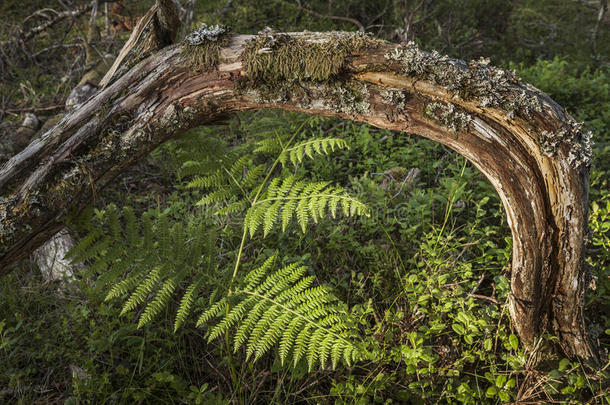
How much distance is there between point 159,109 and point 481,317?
7.20ft

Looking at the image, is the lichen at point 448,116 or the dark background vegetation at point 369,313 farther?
the dark background vegetation at point 369,313

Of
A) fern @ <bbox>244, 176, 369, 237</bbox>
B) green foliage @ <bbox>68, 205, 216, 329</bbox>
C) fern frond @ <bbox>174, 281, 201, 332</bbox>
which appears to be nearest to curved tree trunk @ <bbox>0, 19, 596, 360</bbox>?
green foliage @ <bbox>68, 205, 216, 329</bbox>

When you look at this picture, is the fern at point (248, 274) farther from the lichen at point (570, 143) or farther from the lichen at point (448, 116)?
the lichen at point (570, 143)

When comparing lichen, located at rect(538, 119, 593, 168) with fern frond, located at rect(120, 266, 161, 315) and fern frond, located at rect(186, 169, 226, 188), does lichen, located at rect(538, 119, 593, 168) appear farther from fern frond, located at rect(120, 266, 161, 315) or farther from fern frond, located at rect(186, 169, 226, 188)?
fern frond, located at rect(120, 266, 161, 315)

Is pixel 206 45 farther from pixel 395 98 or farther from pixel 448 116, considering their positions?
pixel 448 116

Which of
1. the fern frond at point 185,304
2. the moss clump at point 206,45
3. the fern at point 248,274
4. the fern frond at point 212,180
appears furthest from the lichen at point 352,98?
the fern frond at point 185,304

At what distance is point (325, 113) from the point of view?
2117mm

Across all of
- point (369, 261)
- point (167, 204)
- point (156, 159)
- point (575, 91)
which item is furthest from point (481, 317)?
point (575, 91)

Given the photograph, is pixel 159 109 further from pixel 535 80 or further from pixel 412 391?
pixel 535 80

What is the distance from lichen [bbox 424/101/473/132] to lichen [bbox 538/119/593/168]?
37cm

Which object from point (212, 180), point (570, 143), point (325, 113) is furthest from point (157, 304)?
point (570, 143)

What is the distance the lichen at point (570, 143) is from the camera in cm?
192

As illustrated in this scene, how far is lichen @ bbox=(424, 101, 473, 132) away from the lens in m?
1.96

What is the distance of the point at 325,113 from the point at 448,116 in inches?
24.5
